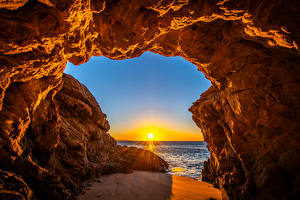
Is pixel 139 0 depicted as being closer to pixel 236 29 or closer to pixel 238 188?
pixel 236 29

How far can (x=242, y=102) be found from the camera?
16.2ft

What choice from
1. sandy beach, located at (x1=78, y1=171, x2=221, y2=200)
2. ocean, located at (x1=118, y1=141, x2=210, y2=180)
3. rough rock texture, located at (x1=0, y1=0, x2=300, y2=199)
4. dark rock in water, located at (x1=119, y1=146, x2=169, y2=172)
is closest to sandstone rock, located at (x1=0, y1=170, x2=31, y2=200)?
rough rock texture, located at (x1=0, y1=0, x2=300, y2=199)

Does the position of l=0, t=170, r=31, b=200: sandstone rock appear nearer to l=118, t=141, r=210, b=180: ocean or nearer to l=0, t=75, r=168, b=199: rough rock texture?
l=0, t=75, r=168, b=199: rough rock texture

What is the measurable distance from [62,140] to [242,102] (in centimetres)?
1240

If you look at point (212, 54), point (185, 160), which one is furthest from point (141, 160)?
point (185, 160)

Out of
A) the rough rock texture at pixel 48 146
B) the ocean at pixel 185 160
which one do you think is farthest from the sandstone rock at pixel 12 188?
the ocean at pixel 185 160

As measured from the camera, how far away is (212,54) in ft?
18.5

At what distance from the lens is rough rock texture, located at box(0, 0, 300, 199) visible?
3.28 meters

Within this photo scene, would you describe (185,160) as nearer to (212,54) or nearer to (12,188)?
(212,54)

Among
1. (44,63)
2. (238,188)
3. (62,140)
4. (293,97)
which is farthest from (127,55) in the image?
(62,140)

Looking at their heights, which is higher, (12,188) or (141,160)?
(12,188)

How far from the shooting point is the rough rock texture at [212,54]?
3.28 m

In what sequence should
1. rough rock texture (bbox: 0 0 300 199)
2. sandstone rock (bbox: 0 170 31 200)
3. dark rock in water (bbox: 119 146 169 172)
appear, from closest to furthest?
rough rock texture (bbox: 0 0 300 199), sandstone rock (bbox: 0 170 31 200), dark rock in water (bbox: 119 146 169 172)

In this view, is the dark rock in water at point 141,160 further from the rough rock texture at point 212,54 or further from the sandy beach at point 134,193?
the rough rock texture at point 212,54
